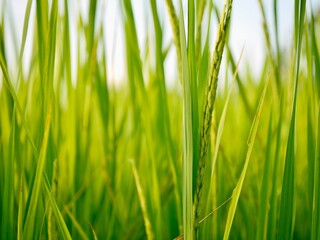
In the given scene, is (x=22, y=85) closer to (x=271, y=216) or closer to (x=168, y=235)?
(x=168, y=235)

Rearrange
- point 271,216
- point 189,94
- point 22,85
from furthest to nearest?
point 22,85, point 271,216, point 189,94

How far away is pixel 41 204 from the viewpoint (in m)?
0.64

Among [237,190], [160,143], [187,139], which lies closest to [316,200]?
[237,190]

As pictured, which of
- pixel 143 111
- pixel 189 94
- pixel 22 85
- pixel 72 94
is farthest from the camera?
pixel 22 85

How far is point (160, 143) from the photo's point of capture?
96 cm

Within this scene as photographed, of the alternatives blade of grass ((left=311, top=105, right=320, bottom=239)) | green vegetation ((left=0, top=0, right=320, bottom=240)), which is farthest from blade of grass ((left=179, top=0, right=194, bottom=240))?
blade of grass ((left=311, top=105, right=320, bottom=239))

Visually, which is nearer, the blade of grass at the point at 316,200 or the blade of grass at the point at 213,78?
the blade of grass at the point at 213,78

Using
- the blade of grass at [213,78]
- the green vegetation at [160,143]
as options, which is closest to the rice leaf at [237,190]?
the green vegetation at [160,143]

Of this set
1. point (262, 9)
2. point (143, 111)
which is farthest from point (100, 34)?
point (262, 9)

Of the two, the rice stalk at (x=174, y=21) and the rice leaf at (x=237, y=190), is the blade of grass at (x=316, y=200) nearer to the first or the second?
the rice leaf at (x=237, y=190)

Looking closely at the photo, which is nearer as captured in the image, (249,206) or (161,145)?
Answer: (249,206)

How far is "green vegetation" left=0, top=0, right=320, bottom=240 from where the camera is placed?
0.50 meters

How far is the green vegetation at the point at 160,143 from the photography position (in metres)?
0.50

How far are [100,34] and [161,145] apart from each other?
1.00 feet
